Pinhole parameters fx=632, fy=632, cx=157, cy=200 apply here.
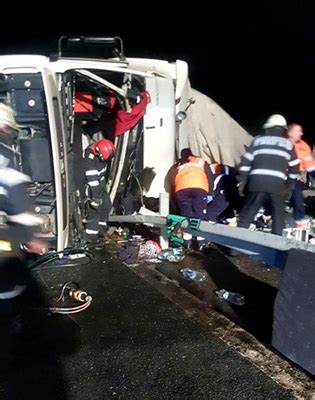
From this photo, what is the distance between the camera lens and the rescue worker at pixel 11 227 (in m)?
4.90

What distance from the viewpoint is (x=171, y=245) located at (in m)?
7.36

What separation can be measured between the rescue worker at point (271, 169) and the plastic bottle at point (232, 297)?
1.31 m

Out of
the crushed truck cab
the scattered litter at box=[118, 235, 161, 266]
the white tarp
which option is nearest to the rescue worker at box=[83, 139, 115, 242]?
the crushed truck cab

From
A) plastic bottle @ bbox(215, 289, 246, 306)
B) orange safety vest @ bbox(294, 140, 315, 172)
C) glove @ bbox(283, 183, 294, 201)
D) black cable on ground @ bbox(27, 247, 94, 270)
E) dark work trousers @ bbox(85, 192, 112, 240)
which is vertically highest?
orange safety vest @ bbox(294, 140, 315, 172)

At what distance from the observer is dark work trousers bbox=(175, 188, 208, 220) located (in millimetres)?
7516

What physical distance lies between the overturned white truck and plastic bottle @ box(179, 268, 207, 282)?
1.25 metres

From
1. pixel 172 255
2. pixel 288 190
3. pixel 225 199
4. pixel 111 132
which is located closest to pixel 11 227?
pixel 172 255

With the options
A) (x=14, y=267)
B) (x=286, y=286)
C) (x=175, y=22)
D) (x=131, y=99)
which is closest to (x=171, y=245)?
(x=131, y=99)

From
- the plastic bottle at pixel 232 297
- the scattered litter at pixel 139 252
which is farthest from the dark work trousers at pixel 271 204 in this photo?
the plastic bottle at pixel 232 297

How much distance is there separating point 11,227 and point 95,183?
2.59 metres

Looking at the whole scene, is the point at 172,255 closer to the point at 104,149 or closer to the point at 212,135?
the point at 104,149

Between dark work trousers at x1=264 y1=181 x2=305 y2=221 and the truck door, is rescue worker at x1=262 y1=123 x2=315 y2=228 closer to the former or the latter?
dark work trousers at x1=264 y1=181 x2=305 y2=221

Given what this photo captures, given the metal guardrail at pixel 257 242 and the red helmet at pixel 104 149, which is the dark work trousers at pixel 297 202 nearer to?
the metal guardrail at pixel 257 242

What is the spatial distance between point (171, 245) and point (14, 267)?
8.36 feet
